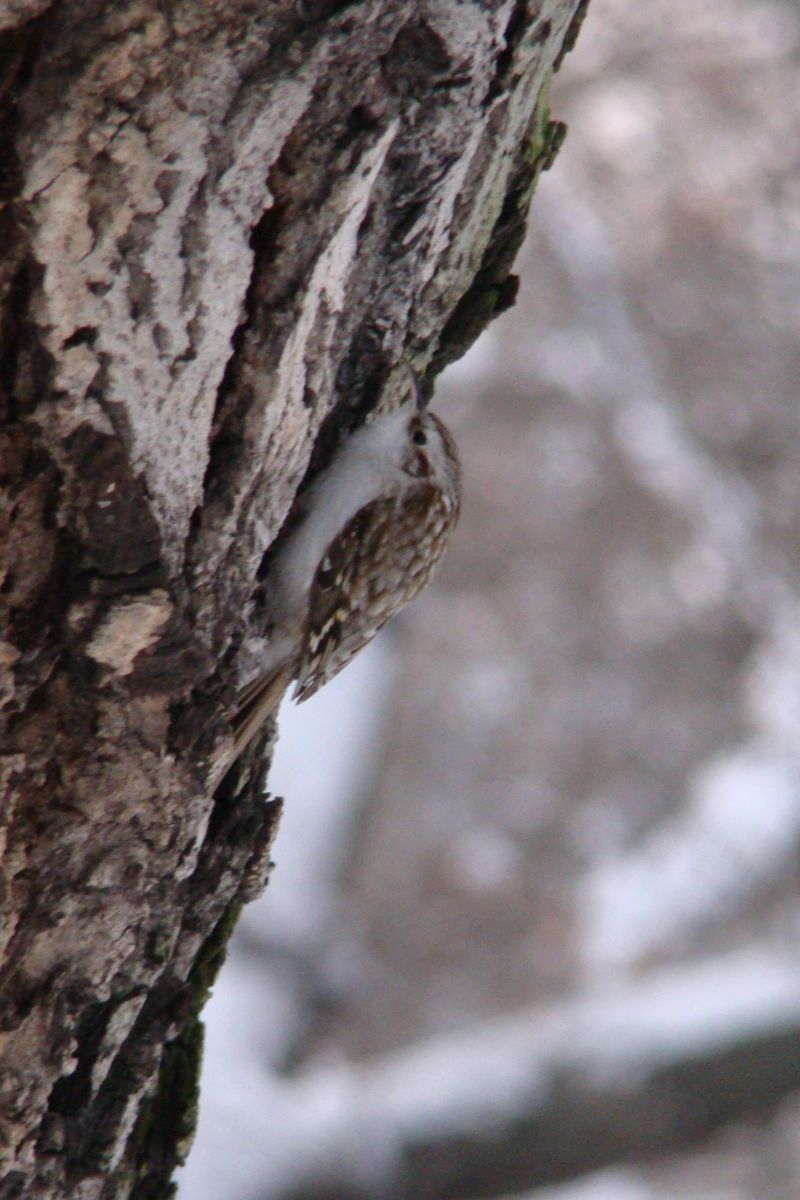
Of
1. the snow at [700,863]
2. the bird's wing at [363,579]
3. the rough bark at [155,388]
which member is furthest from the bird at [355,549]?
the snow at [700,863]

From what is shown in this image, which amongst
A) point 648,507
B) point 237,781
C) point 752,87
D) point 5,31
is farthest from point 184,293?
point 648,507

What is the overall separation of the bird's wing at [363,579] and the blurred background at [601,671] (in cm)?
232

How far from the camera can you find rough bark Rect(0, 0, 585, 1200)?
1.19 metres

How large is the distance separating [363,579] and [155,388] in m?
1.50

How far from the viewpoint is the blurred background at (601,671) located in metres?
7.81

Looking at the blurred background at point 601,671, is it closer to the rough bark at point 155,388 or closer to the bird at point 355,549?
the bird at point 355,549

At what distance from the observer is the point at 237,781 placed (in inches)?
62.4

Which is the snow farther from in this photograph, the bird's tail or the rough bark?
the rough bark

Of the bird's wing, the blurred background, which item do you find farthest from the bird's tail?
the blurred background

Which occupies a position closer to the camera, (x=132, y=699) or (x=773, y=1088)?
(x=132, y=699)

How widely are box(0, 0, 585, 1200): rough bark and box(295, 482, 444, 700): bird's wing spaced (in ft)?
3.25

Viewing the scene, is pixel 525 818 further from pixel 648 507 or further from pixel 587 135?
pixel 587 135

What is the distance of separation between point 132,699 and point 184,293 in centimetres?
33

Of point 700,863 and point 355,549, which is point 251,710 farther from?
point 700,863
